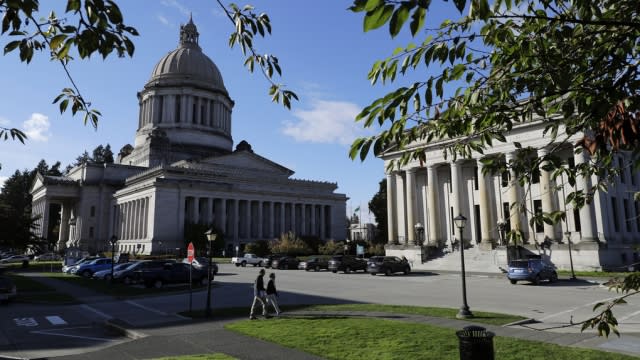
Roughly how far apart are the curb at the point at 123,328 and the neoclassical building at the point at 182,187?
62.1 m

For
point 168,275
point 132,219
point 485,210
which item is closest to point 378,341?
point 168,275

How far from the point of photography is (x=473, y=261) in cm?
4425

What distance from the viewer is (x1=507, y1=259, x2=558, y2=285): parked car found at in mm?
28928

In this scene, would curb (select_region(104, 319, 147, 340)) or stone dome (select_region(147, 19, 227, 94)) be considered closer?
curb (select_region(104, 319, 147, 340))

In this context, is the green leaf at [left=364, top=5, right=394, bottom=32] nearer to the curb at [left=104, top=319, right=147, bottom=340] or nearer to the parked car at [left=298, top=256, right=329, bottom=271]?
the curb at [left=104, top=319, right=147, bottom=340]

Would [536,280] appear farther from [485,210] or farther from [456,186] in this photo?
[456,186]

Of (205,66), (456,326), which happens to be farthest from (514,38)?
(205,66)

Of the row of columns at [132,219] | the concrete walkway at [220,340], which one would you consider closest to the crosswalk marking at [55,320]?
the concrete walkway at [220,340]

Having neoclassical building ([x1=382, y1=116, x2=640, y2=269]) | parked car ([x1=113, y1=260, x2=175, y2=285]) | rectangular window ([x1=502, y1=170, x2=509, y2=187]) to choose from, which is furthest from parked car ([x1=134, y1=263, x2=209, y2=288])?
rectangular window ([x1=502, y1=170, x2=509, y2=187])

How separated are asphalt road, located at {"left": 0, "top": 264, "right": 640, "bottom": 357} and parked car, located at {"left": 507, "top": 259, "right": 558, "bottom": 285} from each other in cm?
116

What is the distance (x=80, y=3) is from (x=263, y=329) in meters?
11.5

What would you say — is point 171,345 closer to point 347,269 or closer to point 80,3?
point 80,3

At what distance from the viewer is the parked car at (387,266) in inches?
1590

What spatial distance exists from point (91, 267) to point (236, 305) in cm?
2614
